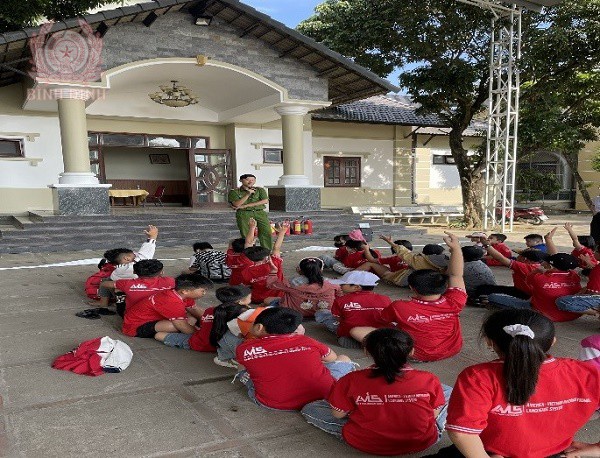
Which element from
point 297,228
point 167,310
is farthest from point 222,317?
point 297,228

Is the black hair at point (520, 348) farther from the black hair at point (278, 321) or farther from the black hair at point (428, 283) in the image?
the black hair at point (428, 283)

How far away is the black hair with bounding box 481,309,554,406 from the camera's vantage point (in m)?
→ 1.78

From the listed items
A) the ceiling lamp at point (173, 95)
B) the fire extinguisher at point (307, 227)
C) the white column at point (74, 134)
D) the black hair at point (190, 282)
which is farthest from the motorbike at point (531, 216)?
the black hair at point (190, 282)

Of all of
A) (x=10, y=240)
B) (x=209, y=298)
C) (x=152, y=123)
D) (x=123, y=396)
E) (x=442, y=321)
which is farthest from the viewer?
(x=152, y=123)

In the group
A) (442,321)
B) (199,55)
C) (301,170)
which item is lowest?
(442,321)

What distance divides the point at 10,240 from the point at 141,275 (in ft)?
20.4

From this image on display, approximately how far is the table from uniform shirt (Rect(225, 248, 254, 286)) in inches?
328

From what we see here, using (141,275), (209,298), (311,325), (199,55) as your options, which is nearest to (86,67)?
(199,55)

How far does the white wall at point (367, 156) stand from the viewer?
54.7ft

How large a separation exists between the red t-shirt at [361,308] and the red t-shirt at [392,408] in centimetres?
145

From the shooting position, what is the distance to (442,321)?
3.58m

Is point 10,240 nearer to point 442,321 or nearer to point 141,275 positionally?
point 141,275

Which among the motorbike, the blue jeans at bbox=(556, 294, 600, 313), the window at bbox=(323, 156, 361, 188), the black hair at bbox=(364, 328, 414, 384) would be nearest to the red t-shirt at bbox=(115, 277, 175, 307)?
the black hair at bbox=(364, 328, 414, 384)

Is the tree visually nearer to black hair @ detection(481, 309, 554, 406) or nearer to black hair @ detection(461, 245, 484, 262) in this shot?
black hair @ detection(461, 245, 484, 262)
